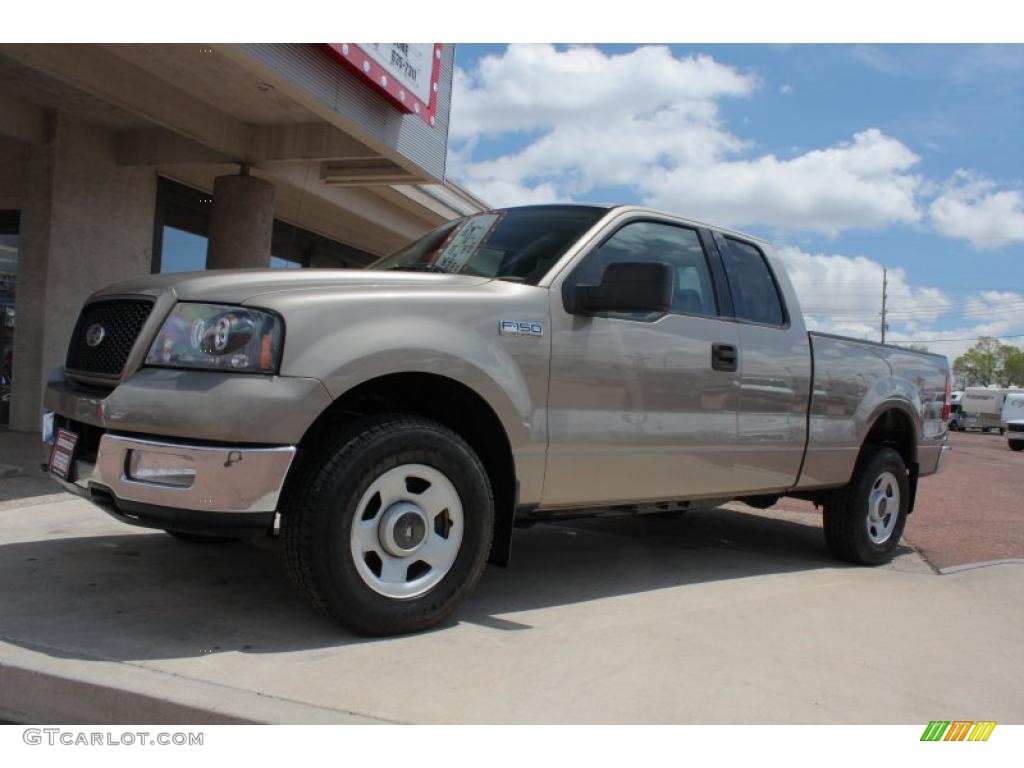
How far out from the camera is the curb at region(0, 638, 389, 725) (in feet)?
8.76

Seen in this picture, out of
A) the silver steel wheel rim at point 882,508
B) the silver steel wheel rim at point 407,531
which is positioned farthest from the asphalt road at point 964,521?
the silver steel wheel rim at point 407,531

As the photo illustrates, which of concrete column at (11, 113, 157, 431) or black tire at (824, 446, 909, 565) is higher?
concrete column at (11, 113, 157, 431)

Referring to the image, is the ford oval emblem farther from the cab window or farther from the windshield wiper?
the cab window

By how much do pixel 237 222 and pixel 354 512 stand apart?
8858 millimetres

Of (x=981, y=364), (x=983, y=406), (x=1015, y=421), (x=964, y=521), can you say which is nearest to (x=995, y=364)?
(x=981, y=364)

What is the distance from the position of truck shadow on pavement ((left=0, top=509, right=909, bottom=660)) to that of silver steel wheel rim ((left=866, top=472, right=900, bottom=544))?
0.41 metres

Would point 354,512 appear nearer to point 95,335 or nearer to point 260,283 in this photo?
point 260,283

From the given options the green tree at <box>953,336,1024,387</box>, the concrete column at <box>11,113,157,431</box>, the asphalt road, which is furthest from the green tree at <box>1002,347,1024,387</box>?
the concrete column at <box>11,113,157,431</box>

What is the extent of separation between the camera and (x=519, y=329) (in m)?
3.73

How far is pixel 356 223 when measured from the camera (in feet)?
52.3

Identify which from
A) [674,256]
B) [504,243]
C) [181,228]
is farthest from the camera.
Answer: [181,228]

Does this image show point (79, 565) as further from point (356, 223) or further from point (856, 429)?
point (356, 223)

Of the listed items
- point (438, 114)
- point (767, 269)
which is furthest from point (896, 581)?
point (438, 114)

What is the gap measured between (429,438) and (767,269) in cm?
287
